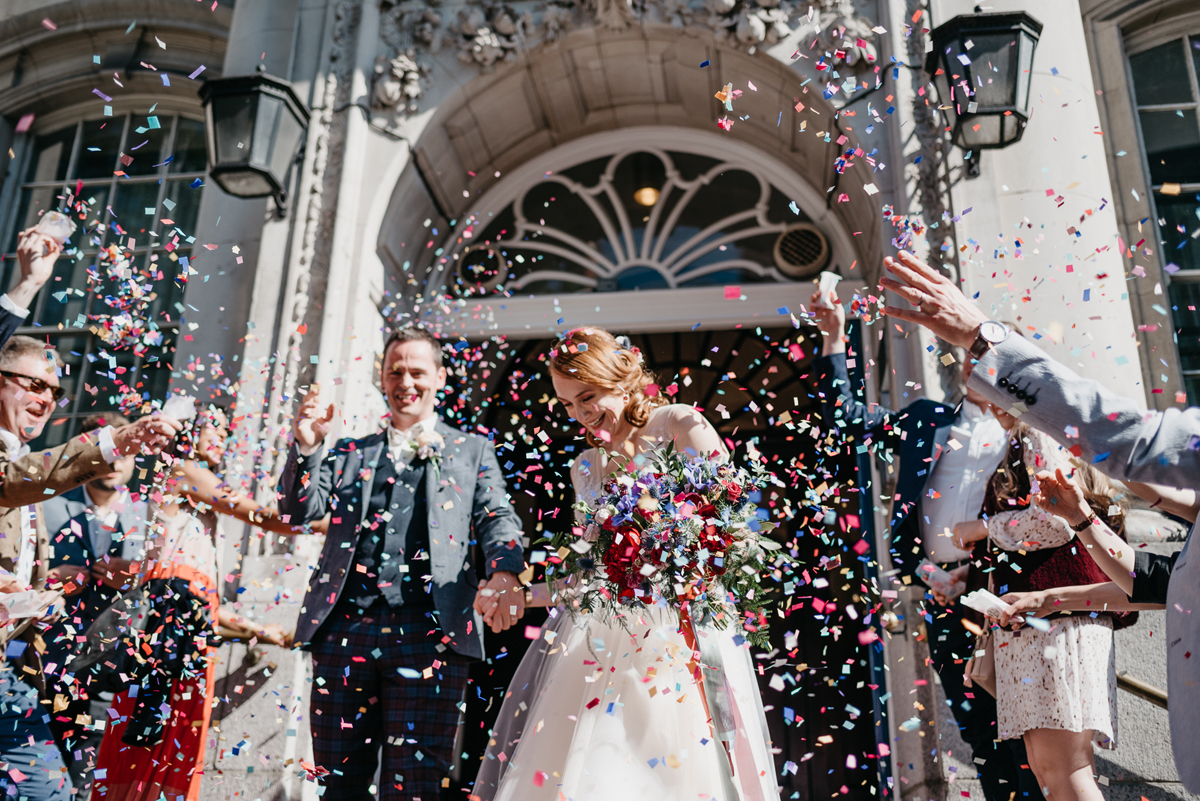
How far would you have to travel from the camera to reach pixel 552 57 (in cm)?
587

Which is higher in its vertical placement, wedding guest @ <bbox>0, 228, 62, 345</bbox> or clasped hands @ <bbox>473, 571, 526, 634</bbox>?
wedding guest @ <bbox>0, 228, 62, 345</bbox>

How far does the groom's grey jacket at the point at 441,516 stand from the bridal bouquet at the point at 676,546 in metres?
0.63

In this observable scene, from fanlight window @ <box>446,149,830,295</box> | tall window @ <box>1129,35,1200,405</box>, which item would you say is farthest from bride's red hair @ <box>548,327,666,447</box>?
tall window @ <box>1129,35,1200,405</box>

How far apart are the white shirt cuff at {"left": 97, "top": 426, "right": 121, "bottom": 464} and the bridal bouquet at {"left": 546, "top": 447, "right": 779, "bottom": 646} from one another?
151cm

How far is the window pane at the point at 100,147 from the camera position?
7105 mm

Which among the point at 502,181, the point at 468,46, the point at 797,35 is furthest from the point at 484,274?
the point at 797,35

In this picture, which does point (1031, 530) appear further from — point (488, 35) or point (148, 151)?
point (148, 151)

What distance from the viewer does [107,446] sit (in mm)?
2924

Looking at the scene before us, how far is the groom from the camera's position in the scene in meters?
3.37

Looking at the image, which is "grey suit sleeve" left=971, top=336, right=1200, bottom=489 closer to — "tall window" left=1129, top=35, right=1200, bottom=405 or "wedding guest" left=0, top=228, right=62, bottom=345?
"wedding guest" left=0, top=228, right=62, bottom=345

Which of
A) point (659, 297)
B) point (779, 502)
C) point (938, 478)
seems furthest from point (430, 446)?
point (779, 502)

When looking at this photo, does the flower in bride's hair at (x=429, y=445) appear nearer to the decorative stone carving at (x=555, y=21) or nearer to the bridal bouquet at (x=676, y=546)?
the bridal bouquet at (x=676, y=546)

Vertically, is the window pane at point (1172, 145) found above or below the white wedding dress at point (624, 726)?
above

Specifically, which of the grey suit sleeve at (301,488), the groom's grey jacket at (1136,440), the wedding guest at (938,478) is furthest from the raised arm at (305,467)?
the groom's grey jacket at (1136,440)
